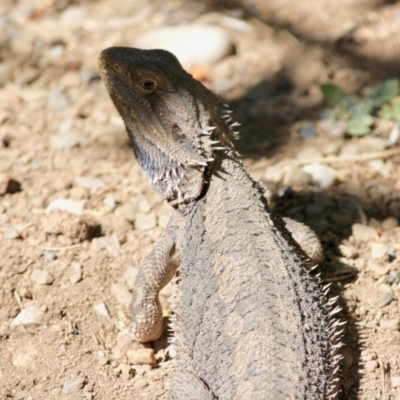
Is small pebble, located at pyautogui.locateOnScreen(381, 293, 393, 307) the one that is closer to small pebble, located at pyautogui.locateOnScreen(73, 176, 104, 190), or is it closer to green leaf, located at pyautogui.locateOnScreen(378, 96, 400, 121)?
green leaf, located at pyautogui.locateOnScreen(378, 96, 400, 121)

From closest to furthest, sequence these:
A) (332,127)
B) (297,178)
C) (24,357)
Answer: (24,357) → (297,178) → (332,127)

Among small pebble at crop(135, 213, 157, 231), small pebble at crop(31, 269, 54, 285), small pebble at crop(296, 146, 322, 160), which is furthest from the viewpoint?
small pebble at crop(296, 146, 322, 160)

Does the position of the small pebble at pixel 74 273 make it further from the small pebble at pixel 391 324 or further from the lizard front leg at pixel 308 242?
the small pebble at pixel 391 324

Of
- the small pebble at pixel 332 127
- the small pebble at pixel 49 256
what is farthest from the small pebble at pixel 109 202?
the small pebble at pixel 332 127

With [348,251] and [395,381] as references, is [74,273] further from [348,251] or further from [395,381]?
[395,381]

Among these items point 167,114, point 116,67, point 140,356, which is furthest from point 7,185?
point 140,356

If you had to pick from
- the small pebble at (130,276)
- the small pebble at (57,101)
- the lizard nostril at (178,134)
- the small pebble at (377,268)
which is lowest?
the small pebble at (377,268)

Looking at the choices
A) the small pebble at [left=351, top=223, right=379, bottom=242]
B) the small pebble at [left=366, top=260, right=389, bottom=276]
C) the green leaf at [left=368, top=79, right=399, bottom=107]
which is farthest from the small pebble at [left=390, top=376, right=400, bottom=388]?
the green leaf at [left=368, top=79, right=399, bottom=107]
